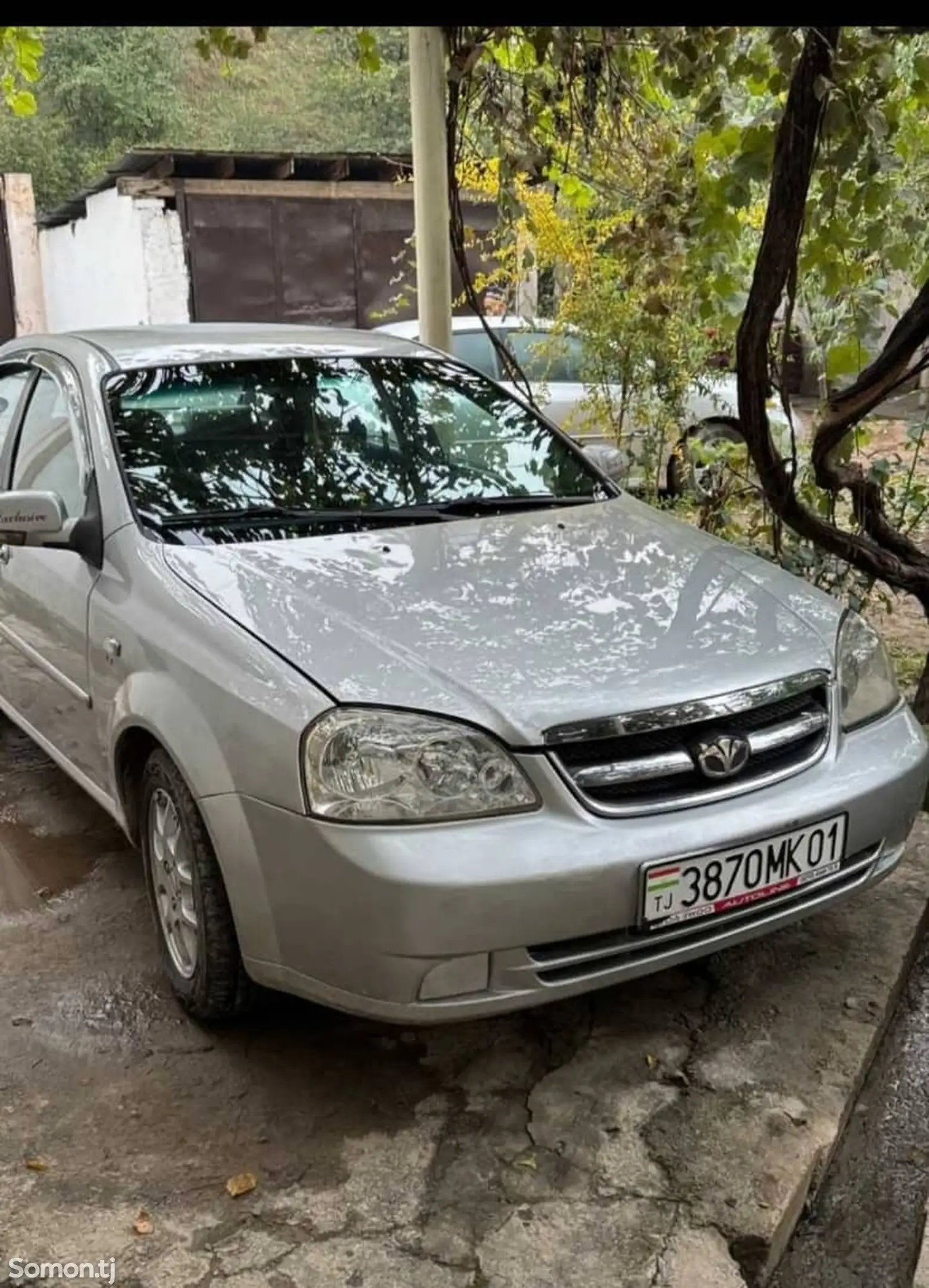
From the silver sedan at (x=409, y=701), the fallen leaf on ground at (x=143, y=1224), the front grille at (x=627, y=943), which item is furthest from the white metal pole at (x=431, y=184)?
the fallen leaf on ground at (x=143, y=1224)

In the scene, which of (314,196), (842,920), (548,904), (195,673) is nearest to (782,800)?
(548,904)

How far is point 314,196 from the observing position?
49.5 feet

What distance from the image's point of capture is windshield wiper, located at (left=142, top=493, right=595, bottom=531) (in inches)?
112

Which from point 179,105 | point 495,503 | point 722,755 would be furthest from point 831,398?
point 179,105

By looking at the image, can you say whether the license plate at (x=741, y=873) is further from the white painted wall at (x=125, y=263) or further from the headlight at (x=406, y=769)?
the white painted wall at (x=125, y=263)

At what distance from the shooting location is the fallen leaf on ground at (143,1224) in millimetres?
2020

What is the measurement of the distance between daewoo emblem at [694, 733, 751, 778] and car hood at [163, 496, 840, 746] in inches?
3.9

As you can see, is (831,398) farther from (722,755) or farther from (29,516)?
(29,516)

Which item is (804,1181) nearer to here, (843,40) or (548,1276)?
(548,1276)

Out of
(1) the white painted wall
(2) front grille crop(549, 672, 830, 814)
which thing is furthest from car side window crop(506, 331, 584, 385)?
(1) the white painted wall

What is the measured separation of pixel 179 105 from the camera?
997 inches

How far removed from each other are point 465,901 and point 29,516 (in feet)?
5.06

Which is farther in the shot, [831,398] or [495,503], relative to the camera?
[831,398]

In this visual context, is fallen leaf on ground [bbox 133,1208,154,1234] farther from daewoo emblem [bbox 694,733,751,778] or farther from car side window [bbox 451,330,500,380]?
car side window [bbox 451,330,500,380]
